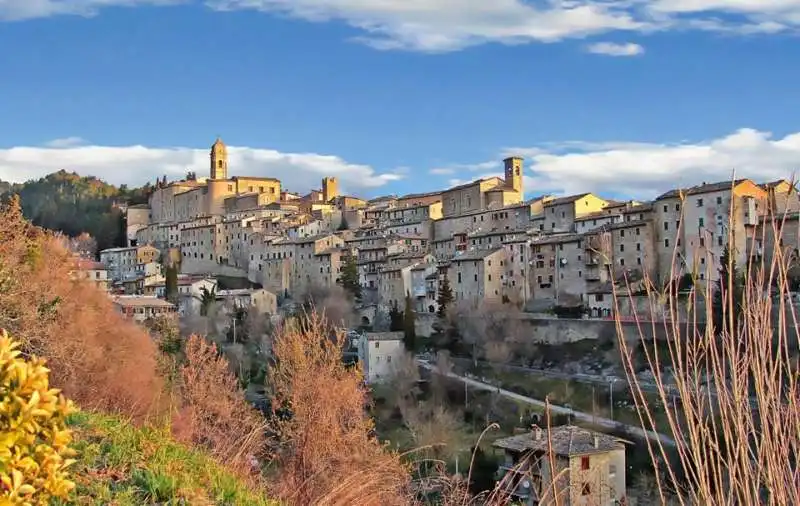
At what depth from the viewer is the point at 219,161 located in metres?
70.6

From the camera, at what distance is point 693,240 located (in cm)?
3347

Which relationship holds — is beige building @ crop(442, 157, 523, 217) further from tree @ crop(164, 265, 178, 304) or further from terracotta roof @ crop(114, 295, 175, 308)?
terracotta roof @ crop(114, 295, 175, 308)

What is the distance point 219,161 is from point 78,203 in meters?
15.0

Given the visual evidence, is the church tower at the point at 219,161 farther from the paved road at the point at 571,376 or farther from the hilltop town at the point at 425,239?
the paved road at the point at 571,376

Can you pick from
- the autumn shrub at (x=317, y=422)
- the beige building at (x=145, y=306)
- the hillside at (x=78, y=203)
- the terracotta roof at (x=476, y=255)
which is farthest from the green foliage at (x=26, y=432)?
the hillside at (x=78, y=203)

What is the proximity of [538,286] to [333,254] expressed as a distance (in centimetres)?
1315

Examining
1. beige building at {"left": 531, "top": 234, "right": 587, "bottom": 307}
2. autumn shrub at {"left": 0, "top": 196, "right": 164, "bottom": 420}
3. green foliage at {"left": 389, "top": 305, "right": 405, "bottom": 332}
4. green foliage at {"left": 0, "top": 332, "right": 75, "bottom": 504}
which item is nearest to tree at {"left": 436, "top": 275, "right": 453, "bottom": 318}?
green foliage at {"left": 389, "top": 305, "right": 405, "bottom": 332}

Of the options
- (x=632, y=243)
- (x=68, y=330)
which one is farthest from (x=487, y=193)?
(x=68, y=330)

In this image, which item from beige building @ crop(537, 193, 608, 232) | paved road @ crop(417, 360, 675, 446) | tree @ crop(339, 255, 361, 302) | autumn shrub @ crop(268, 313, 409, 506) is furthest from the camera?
tree @ crop(339, 255, 361, 302)

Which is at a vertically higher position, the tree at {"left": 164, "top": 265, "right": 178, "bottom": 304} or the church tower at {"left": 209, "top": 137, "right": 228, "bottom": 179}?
the church tower at {"left": 209, "top": 137, "right": 228, "bottom": 179}

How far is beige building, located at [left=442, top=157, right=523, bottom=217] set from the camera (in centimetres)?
5147

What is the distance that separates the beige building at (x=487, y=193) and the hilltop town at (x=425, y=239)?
0.09m

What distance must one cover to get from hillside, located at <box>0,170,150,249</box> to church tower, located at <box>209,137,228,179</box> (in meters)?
8.07

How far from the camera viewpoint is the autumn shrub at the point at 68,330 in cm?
1041
